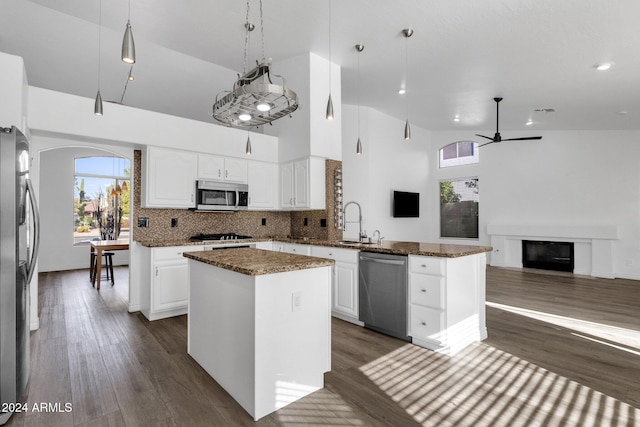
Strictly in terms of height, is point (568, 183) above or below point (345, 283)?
above

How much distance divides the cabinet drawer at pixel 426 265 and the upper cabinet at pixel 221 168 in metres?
2.98

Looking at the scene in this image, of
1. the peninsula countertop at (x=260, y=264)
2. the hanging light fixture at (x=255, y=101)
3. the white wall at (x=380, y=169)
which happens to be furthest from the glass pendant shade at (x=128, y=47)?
the white wall at (x=380, y=169)

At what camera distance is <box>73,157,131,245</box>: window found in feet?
25.0

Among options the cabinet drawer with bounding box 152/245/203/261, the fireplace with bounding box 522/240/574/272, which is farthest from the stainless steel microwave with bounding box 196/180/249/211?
the fireplace with bounding box 522/240/574/272

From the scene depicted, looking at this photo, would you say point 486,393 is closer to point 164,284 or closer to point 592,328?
point 592,328

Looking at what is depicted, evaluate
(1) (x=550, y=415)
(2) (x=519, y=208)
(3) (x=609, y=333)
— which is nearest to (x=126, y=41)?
(1) (x=550, y=415)

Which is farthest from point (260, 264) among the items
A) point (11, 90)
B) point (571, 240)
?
point (571, 240)

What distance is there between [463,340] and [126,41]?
3489mm

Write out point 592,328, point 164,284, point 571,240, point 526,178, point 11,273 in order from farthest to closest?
point 526,178 < point 571,240 < point 164,284 < point 592,328 < point 11,273

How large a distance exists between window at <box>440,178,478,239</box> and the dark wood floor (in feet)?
14.5

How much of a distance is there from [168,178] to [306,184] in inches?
74.5

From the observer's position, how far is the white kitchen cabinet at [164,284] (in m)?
3.84

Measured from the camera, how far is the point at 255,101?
2316 millimetres

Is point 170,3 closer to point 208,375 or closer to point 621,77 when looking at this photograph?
point 208,375
